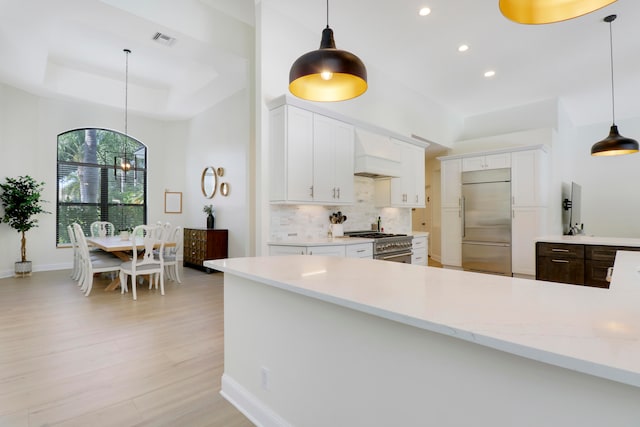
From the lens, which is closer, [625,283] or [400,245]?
Answer: [625,283]

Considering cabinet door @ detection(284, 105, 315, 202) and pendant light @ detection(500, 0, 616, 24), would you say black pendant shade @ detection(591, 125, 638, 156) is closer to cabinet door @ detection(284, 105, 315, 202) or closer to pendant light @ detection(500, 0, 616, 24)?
pendant light @ detection(500, 0, 616, 24)

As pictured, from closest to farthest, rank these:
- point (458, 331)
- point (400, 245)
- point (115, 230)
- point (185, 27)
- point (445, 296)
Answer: point (458, 331), point (445, 296), point (185, 27), point (400, 245), point (115, 230)

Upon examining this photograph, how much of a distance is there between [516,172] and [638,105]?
136 inches

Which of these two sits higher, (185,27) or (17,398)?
(185,27)

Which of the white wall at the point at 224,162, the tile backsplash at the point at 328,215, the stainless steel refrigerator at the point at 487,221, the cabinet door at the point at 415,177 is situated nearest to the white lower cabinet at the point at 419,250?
the tile backsplash at the point at 328,215

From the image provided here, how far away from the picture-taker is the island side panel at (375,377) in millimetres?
823

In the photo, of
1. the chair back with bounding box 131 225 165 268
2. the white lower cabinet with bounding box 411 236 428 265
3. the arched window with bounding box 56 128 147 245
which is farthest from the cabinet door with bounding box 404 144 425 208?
the arched window with bounding box 56 128 147 245

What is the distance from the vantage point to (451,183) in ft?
22.0

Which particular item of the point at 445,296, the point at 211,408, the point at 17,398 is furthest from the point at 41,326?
the point at 445,296

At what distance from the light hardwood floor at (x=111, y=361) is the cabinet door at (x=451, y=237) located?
4.79 metres

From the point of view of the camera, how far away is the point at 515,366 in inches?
35.3

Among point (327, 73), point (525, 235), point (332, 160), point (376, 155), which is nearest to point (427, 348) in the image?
point (327, 73)

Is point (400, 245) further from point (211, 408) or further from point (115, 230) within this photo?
point (115, 230)

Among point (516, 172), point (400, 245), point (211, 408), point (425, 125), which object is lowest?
point (211, 408)
